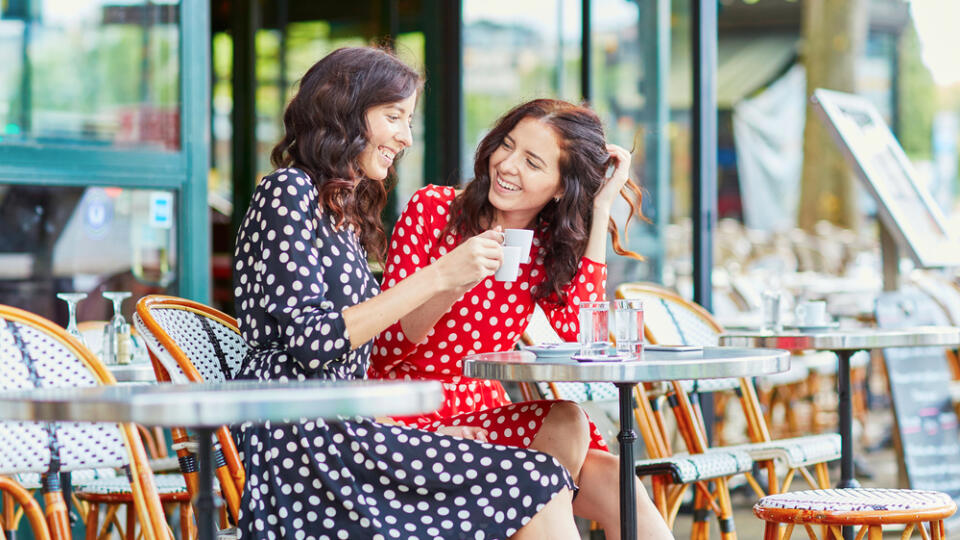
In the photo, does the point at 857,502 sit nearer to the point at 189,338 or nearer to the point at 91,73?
the point at 189,338

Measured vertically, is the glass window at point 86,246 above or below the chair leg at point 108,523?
above

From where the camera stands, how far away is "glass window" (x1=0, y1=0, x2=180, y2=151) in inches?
167

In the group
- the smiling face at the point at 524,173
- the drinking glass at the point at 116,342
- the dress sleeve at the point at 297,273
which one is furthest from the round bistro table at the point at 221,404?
the drinking glass at the point at 116,342

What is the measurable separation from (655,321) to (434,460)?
1.64m

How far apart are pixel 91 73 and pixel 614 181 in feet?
7.78

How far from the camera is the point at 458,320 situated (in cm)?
289

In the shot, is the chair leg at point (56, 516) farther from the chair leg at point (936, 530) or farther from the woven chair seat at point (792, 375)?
the woven chair seat at point (792, 375)

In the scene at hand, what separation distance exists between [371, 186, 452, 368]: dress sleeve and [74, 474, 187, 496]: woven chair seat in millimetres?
633

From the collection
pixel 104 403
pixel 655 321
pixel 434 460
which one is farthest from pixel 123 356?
pixel 104 403

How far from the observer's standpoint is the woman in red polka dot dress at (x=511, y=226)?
2846 millimetres

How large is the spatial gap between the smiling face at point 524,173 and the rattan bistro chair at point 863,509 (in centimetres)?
85

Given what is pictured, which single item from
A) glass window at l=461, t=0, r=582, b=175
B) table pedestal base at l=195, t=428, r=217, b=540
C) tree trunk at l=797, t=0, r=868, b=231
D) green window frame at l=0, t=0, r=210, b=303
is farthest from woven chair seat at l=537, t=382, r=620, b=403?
tree trunk at l=797, t=0, r=868, b=231

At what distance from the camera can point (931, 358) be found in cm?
458

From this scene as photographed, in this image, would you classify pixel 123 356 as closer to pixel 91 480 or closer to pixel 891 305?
pixel 91 480
